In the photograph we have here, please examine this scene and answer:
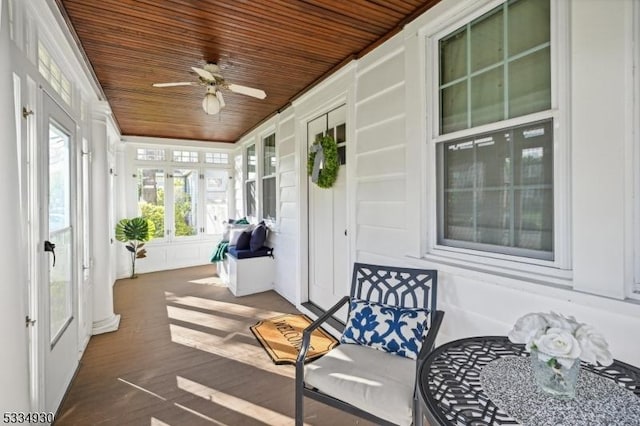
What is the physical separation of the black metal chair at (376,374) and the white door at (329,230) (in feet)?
3.62

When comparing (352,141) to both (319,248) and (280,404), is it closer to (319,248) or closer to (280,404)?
(319,248)

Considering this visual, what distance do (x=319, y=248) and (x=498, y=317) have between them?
2346 millimetres

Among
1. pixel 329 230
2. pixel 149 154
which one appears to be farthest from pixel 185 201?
pixel 329 230

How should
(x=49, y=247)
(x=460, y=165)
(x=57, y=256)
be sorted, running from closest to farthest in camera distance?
1. (x=49, y=247)
2. (x=460, y=165)
3. (x=57, y=256)

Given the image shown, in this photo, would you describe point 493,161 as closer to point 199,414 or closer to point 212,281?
point 199,414

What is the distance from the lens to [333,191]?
355 cm

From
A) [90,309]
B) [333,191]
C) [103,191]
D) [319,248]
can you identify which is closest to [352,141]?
[333,191]

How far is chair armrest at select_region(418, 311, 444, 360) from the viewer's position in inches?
59.8

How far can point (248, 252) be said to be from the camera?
472 cm

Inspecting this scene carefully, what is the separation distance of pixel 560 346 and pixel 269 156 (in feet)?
15.4

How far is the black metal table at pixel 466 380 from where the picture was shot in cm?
97

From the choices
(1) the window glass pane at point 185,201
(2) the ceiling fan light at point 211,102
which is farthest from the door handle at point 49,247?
(1) the window glass pane at point 185,201

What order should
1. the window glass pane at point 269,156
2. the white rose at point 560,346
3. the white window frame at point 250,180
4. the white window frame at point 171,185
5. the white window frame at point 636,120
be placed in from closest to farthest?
the white rose at point 560,346
the white window frame at point 636,120
the window glass pane at point 269,156
the white window frame at point 250,180
the white window frame at point 171,185

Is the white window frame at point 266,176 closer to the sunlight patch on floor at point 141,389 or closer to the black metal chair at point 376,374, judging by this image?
the sunlight patch on floor at point 141,389
